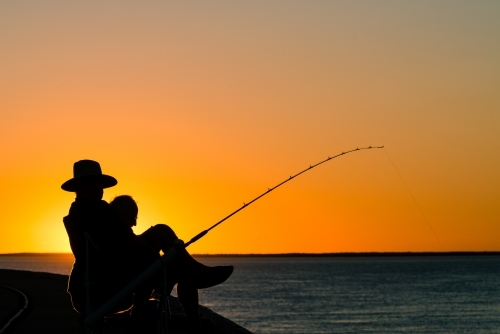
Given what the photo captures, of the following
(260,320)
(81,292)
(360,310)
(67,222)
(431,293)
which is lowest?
(431,293)

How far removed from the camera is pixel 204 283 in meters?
6.45

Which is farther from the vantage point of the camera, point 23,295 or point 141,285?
point 23,295

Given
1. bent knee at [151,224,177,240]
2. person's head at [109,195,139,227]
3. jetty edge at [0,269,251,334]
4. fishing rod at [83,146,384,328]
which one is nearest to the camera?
fishing rod at [83,146,384,328]

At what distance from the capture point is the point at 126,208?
6.69 meters

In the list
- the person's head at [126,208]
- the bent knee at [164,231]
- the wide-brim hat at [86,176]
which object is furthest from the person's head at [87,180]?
the bent knee at [164,231]

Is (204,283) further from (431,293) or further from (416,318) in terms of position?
(431,293)

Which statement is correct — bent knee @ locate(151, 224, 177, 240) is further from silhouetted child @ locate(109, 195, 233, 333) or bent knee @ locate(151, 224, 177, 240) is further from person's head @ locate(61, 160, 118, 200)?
person's head @ locate(61, 160, 118, 200)

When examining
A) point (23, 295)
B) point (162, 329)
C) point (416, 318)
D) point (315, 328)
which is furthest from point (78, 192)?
point (416, 318)

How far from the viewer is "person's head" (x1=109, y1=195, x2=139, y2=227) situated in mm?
6668

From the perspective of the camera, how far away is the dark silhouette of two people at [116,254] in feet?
20.3

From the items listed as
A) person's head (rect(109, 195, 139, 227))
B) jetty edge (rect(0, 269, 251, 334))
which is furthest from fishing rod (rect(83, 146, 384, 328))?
jetty edge (rect(0, 269, 251, 334))

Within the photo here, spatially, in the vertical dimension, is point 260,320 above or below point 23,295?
below

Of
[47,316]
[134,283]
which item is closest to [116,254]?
[134,283]

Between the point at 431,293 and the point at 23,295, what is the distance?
216 ft
